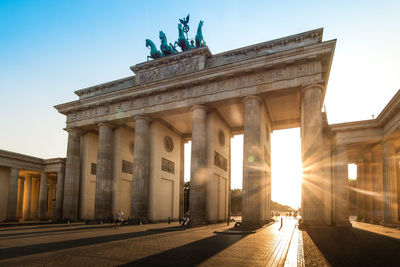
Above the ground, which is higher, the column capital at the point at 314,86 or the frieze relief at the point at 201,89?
the frieze relief at the point at 201,89

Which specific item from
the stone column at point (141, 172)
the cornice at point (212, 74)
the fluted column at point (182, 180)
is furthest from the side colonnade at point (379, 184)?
the stone column at point (141, 172)

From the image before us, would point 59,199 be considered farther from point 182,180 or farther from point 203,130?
point 203,130

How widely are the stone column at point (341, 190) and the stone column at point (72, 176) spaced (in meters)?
27.7

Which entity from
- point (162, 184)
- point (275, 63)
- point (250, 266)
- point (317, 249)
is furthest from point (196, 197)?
point (250, 266)

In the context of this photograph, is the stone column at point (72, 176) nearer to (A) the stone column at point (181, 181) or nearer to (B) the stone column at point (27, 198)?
(A) the stone column at point (181, 181)

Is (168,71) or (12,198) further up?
(168,71)

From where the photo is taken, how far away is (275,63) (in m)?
24.6

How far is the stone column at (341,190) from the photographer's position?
28328 mm

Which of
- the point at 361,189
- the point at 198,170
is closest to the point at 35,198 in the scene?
the point at 198,170

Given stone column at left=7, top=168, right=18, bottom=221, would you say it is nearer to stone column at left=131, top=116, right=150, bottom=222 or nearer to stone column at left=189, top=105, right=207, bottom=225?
stone column at left=131, top=116, right=150, bottom=222

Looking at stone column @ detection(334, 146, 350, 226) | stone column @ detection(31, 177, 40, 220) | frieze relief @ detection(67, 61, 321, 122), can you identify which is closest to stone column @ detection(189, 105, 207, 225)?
frieze relief @ detection(67, 61, 321, 122)

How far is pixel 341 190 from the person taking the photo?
96.4 feet

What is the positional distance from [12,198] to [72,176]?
430 inches

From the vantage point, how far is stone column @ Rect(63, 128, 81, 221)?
110 ft
